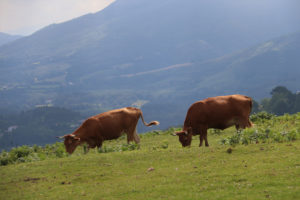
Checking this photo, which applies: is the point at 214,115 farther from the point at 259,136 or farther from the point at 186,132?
the point at 259,136

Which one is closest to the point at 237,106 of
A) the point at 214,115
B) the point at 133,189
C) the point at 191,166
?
the point at 214,115

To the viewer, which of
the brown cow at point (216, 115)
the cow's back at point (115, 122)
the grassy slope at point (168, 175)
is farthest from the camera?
the cow's back at point (115, 122)

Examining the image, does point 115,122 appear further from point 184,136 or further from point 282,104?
point 282,104

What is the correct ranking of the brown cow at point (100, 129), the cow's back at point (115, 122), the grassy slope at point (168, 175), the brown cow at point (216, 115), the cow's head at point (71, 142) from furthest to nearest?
the cow's back at point (115, 122)
the brown cow at point (100, 129)
the cow's head at point (71, 142)
the brown cow at point (216, 115)
the grassy slope at point (168, 175)

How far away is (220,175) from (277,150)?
129 inches

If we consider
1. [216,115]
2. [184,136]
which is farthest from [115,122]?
[216,115]

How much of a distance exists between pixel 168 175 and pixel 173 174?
0.54ft

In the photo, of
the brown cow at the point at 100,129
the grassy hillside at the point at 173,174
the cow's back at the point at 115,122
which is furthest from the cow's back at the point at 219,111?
the brown cow at the point at 100,129

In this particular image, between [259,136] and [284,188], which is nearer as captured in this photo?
[284,188]

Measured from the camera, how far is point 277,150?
561 inches

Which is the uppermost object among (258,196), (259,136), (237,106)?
(237,106)

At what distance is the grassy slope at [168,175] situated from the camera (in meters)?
10.8

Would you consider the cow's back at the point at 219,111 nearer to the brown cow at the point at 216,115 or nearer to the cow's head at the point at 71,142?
the brown cow at the point at 216,115

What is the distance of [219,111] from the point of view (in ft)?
61.5
